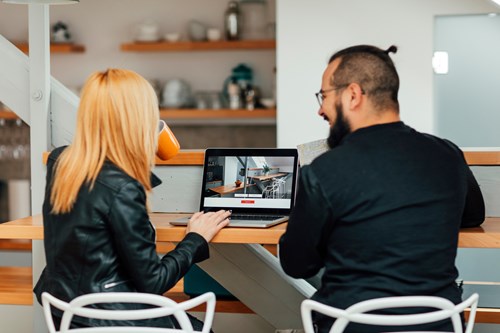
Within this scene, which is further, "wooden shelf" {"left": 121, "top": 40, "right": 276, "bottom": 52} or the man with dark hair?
"wooden shelf" {"left": 121, "top": 40, "right": 276, "bottom": 52}

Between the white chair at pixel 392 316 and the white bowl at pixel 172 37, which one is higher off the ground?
the white bowl at pixel 172 37

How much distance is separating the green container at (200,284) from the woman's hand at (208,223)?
0.78 meters

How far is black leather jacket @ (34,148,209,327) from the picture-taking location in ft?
7.00

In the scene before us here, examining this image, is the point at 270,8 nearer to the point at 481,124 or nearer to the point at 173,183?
the point at 481,124

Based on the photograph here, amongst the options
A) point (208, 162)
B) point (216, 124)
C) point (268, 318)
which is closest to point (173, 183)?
point (208, 162)

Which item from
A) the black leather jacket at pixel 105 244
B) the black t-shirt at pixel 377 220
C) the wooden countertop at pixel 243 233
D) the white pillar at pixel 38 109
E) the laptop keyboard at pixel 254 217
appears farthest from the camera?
the white pillar at pixel 38 109

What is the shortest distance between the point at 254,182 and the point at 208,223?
0.34 metres

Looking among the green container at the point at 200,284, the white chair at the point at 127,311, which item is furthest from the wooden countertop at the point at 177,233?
the green container at the point at 200,284

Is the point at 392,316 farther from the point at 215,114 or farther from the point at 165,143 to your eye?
the point at 215,114

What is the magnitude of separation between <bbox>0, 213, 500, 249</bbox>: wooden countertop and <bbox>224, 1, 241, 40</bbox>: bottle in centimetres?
367

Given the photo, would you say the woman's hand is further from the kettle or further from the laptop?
the kettle

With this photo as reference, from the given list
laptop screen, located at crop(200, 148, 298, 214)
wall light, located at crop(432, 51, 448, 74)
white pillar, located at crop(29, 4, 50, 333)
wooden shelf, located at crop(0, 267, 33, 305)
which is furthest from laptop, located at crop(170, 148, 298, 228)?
wall light, located at crop(432, 51, 448, 74)

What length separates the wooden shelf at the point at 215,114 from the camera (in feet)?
A: 20.2

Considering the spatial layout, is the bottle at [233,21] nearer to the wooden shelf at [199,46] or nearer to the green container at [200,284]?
the wooden shelf at [199,46]
